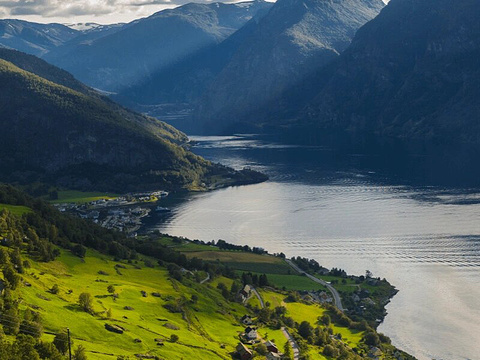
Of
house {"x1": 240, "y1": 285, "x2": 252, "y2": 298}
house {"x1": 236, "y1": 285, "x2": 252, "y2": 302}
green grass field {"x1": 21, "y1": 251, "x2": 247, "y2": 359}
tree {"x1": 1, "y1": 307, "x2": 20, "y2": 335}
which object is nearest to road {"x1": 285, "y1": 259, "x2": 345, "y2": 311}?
house {"x1": 240, "y1": 285, "x2": 252, "y2": 298}

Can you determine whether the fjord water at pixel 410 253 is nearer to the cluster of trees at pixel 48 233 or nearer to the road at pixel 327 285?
the road at pixel 327 285

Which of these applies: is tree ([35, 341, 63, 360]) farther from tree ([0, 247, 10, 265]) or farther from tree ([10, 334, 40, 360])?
tree ([0, 247, 10, 265])

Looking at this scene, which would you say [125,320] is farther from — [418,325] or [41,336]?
[418,325]

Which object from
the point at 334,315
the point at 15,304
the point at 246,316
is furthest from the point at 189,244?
the point at 15,304

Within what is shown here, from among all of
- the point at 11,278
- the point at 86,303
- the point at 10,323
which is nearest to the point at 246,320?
the point at 86,303

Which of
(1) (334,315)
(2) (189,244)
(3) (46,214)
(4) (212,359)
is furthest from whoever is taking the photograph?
(2) (189,244)

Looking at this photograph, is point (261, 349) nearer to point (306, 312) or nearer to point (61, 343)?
point (61, 343)

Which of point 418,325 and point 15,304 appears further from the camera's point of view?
point 418,325
